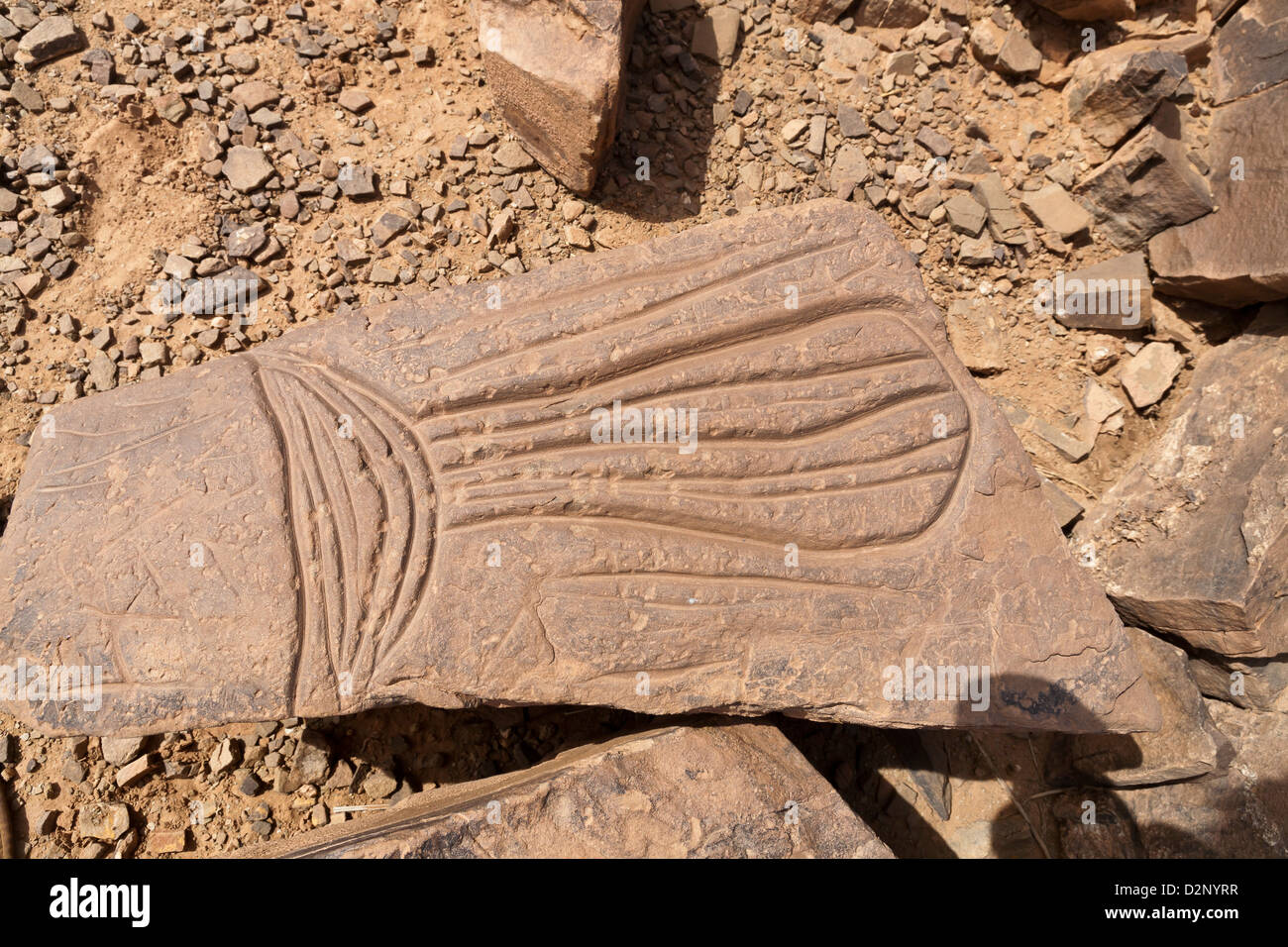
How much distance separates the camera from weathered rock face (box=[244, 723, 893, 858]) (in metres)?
2.04

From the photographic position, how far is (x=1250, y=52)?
328 cm

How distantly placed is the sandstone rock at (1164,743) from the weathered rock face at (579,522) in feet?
1.68

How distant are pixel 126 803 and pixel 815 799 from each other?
230 centimetres

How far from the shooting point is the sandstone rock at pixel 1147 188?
10.5 ft

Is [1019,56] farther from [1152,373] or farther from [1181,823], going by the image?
[1181,823]

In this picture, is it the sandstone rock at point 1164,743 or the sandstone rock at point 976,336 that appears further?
the sandstone rock at point 976,336

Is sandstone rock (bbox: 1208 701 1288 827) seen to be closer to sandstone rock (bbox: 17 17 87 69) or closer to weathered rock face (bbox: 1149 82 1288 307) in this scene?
weathered rock face (bbox: 1149 82 1288 307)

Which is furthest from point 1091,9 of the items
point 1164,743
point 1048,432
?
point 1164,743

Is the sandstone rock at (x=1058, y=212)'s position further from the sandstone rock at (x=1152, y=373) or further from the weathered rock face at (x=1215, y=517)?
the weathered rock face at (x=1215, y=517)

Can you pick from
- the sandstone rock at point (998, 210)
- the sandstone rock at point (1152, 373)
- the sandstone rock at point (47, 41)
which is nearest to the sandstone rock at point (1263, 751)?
the sandstone rock at point (1152, 373)

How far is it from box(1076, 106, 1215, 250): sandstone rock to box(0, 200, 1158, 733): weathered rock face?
1538 mm

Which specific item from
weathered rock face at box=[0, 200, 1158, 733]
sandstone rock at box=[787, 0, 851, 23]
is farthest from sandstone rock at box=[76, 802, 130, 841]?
sandstone rock at box=[787, 0, 851, 23]

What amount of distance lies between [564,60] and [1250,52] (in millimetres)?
2795

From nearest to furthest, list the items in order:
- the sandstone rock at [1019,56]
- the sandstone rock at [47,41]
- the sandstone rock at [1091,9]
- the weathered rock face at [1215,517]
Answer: the weathered rock face at [1215,517] < the sandstone rock at [47,41] < the sandstone rock at [1091,9] < the sandstone rock at [1019,56]
